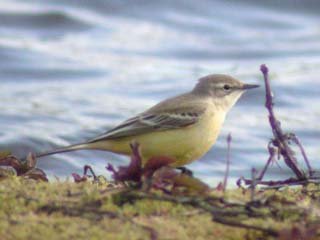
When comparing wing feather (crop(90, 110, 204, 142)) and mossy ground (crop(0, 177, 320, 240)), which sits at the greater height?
wing feather (crop(90, 110, 204, 142))

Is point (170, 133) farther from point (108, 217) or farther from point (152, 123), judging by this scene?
point (108, 217)

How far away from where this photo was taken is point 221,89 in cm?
877

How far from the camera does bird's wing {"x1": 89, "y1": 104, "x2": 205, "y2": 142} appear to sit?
25.6 ft

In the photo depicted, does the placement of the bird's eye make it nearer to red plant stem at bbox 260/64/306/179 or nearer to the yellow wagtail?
the yellow wagtail

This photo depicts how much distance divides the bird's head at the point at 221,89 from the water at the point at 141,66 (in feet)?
11.4

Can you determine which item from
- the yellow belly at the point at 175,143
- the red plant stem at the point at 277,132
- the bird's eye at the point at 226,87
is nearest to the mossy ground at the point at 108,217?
the red plant stem at the point at 277,132

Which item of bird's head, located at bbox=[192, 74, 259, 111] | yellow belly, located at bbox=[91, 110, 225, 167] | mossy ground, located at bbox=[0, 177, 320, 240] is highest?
bird's head, located at bbox=[192, 74, 259, 111]

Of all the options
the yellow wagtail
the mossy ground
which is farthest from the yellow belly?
the mossy ground

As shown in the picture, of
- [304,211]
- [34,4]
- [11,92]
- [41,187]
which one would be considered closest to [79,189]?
[41,187]

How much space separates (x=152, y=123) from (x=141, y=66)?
9982 millimetres

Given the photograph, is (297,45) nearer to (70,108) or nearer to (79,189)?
(70,108)

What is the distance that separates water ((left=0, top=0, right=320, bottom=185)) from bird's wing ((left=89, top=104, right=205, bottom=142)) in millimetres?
4229

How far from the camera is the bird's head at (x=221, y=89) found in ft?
28.2

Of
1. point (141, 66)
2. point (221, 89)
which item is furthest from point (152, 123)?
point (141, 66)
